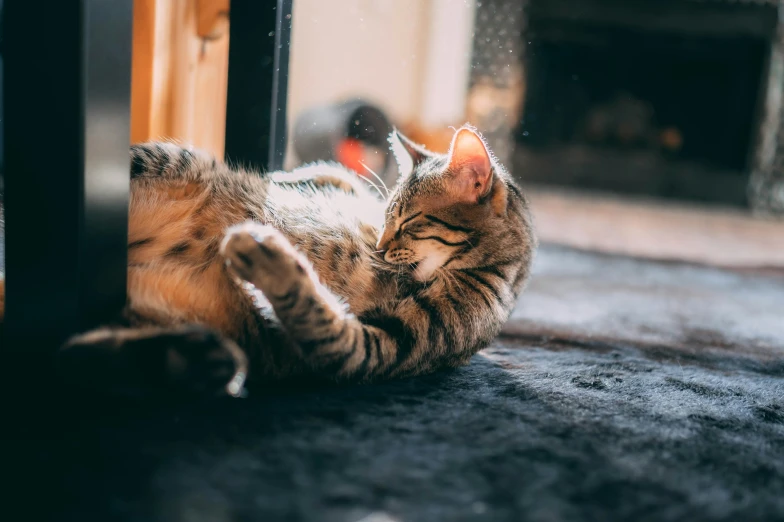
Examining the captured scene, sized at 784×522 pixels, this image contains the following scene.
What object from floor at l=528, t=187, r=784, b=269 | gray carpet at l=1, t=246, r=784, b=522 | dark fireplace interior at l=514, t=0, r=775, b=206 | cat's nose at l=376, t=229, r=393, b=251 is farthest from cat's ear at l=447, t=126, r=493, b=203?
dark fireplace interior at l=514, t=0, r=775, b=206

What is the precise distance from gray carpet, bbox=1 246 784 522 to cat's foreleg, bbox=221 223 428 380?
5cm

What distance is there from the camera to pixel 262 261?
821 mm

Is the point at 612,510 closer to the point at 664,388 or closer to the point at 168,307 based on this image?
the point at 664,388

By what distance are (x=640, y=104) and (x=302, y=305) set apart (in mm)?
3870

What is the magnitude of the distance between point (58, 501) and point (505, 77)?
3552 millimetres

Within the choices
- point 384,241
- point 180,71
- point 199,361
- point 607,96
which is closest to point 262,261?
point 199,361

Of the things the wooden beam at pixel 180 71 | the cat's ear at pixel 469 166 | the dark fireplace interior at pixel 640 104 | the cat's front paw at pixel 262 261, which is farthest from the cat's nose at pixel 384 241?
the dark fireplace interior at pixel 640 104

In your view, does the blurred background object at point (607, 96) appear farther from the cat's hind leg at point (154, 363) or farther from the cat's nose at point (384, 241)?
the cat's hind leg at point (154, 363)

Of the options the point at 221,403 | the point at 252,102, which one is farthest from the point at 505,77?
the point at 221,403

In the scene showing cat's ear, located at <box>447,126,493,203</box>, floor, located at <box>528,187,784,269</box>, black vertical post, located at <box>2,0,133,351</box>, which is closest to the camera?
black vertical post, located at <box>2,0,133,351</box>

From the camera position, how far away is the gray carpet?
62 centimetres

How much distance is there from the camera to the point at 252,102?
1.34 meters

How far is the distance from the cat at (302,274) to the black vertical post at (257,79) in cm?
19

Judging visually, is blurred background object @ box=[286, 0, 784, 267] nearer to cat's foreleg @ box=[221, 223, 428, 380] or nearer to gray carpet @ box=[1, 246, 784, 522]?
gray carpet @ box=[1, 246, 784, 522]
